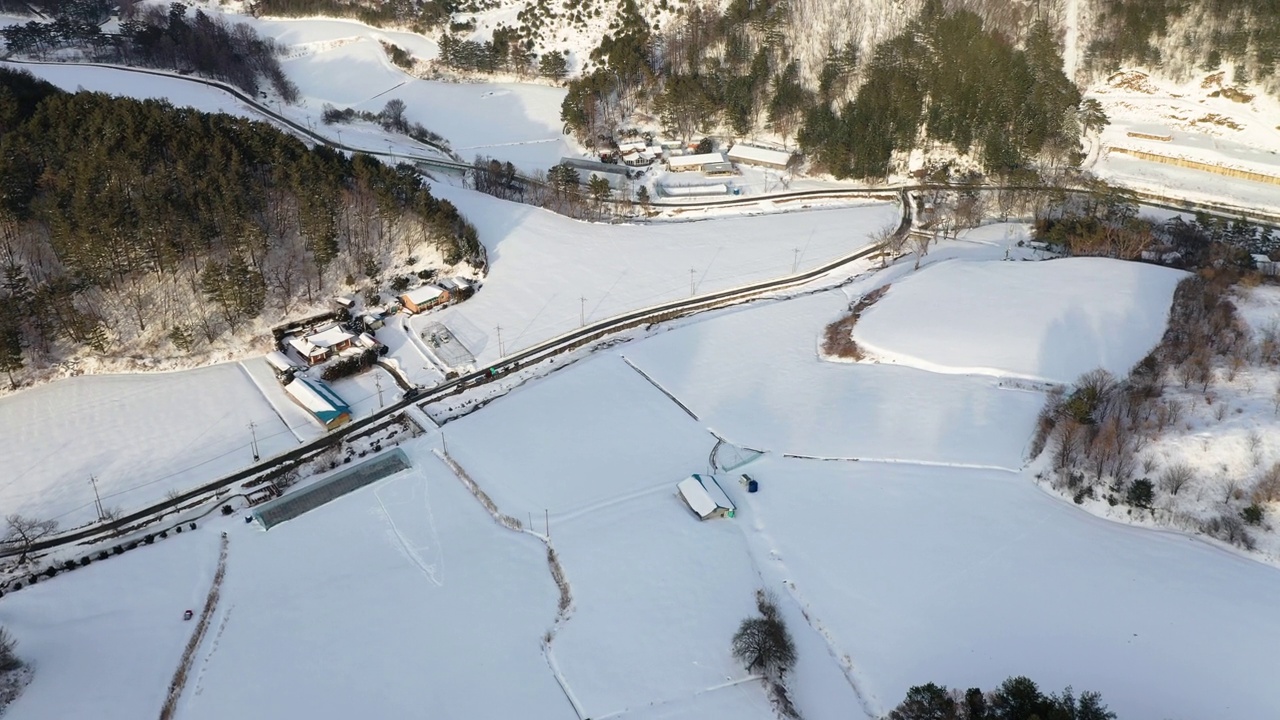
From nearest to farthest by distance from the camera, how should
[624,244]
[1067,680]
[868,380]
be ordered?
[1067,680] < [868,380] < [624,244]

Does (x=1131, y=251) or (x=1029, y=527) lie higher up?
(x=1131, y=251)

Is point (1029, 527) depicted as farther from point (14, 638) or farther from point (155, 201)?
point (155, 201)

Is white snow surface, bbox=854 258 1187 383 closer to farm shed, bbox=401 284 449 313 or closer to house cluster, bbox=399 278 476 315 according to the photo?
house cluster, bbox=399 278 476 315

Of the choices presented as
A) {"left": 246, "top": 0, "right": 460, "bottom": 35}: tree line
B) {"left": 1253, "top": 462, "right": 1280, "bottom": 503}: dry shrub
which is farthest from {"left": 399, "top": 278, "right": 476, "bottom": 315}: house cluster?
{"left": 246, "top": 0, "right": 460, "bottom": 35}: tree line

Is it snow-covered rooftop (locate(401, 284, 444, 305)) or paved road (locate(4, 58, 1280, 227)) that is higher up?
paved road (locate(4, 58, 1280, 227))

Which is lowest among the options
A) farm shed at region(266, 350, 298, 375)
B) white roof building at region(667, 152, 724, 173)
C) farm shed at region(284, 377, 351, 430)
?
farm shed at region(284, 377, 351, 430)

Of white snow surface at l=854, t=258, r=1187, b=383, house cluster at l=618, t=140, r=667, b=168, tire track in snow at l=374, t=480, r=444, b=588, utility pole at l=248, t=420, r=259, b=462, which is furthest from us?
house cluster at l=618, t=140, r=667, b=168

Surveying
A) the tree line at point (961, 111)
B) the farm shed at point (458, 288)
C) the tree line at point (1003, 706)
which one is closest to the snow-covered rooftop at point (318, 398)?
the farm shed at point (458, 288)

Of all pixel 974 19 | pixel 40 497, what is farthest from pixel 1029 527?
pixel 974 19
